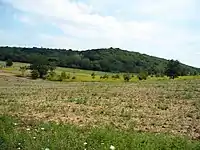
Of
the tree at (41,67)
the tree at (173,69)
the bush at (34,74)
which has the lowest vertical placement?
the bush at (34,74)

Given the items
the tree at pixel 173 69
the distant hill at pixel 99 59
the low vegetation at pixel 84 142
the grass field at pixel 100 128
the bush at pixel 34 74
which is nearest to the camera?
the low vegetation at pixel 84 142

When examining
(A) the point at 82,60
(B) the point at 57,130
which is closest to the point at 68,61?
(A) the point at 82,60

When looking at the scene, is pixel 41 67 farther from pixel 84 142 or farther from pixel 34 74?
pixel 84 142

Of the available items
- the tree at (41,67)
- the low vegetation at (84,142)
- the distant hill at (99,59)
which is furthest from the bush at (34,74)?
the low vegetation at (84,142)

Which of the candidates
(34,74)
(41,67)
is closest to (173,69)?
(41,67)

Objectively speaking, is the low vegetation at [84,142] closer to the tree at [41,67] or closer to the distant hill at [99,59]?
the tree at [41,67]

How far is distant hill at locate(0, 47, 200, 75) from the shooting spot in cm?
13825

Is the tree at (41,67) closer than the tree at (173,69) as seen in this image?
Yes

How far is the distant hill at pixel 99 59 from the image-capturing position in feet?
454

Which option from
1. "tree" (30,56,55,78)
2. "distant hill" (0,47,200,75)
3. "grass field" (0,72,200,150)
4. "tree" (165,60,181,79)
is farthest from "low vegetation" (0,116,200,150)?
"distant hill" (0,47,200,75)

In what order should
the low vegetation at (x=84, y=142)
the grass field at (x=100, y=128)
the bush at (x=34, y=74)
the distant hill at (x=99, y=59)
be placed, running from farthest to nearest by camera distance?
the distant hill at (x=99, y=59), the bush at (x=34, y=74), the grass field at (x=100, y=128), the low vegetation at (x=84, y=142)

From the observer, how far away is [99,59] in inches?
6019

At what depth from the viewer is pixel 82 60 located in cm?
14250

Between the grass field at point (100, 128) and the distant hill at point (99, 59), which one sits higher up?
the distant hill at point (99, 59)
